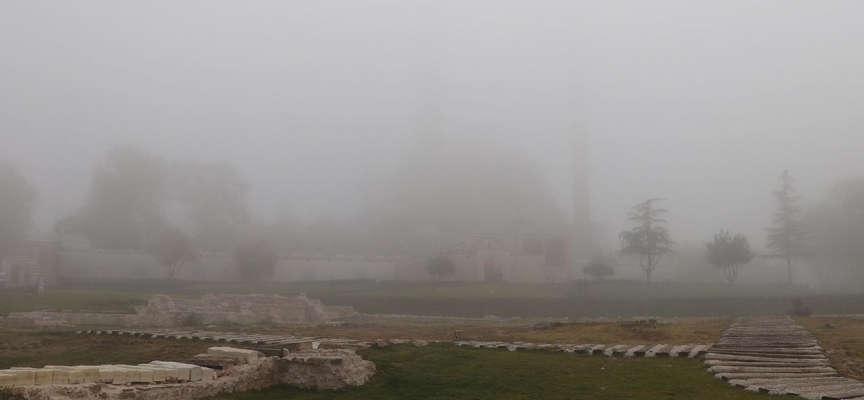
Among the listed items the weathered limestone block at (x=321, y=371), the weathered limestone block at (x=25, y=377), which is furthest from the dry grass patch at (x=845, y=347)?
the weathered limestone block at (x=25, y=377)

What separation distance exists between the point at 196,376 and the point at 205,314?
2739 centimetres

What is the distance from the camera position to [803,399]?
34.5ft

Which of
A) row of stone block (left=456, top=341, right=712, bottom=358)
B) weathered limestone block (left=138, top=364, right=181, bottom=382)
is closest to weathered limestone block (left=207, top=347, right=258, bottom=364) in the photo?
weathered limestone block (left=138, top=364, right=181, bottom=382)

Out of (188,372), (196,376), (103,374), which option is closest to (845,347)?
(196,376)

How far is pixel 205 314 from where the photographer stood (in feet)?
123

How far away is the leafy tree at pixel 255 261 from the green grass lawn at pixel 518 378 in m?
55.0

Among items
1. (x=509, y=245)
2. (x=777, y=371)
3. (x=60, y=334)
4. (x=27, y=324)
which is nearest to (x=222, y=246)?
(x=509, y=245)

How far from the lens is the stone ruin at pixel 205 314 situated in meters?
31.6

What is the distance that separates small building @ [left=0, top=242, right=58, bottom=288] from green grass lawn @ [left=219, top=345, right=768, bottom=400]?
54625 millimetres

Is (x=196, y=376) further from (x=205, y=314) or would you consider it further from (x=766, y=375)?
(x=205, y=314)

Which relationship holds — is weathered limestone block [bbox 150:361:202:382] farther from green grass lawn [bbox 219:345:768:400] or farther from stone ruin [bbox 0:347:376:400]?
green grass lawn [bbox 219:345:768:400]

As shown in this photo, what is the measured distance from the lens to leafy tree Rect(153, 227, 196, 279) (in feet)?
212

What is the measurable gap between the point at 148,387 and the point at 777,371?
1211 centimetres

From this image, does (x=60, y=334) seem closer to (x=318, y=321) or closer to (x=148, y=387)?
(x=148, y=387)
